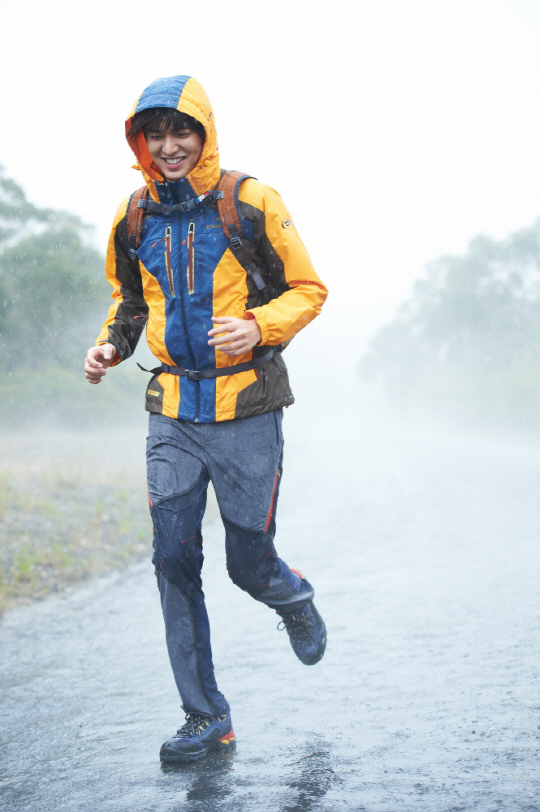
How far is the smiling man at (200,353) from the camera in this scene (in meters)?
3.01

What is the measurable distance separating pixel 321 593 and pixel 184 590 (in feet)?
9.57

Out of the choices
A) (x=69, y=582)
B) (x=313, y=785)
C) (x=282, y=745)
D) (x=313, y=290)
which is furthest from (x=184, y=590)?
(x=69, y=582)

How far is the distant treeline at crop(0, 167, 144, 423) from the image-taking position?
101 feet

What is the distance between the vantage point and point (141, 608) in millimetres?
6066

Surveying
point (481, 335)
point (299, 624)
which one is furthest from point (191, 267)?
point (481, 335)

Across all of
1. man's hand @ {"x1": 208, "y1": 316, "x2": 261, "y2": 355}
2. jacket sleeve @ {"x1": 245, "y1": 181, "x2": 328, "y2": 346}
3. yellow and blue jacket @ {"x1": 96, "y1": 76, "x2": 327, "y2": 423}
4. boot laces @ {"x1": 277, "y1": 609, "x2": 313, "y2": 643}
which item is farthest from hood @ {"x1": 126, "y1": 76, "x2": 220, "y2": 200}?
boot laces @ {"x1": 277, "y1": 609, "x2": 313, "y2": 643}

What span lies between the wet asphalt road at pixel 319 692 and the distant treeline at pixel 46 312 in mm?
24963

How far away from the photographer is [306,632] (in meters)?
3.50

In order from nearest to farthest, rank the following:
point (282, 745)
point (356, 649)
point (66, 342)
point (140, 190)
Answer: point (282, 745), point (140, 190), point (356, 649), point (66, 342)

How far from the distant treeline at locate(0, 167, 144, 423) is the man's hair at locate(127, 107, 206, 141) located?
27920mm

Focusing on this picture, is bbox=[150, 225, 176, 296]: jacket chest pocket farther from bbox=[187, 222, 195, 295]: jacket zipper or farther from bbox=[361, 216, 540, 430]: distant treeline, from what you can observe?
bbox=[361, 216, 540, 430]: distant treeline

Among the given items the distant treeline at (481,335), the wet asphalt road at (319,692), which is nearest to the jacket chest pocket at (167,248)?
the wet asphalt road at (319,692)

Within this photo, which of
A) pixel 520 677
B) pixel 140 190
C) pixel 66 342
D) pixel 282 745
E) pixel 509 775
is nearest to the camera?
pixel 509 775

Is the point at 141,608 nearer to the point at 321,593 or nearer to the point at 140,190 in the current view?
the point at 321,593
